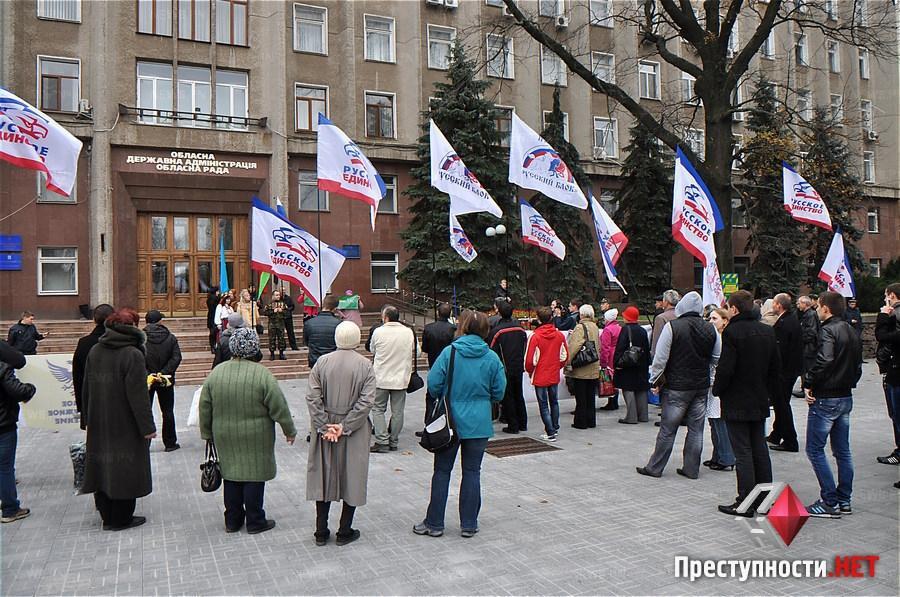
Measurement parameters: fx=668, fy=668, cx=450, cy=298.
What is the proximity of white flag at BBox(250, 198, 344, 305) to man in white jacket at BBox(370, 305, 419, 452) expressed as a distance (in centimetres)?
305

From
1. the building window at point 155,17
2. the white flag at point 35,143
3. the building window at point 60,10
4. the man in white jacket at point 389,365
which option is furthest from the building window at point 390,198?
the man in white jacket at point 389,365

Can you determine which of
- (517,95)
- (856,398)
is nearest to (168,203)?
(517,95)

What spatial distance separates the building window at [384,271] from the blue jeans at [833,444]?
2256 cm

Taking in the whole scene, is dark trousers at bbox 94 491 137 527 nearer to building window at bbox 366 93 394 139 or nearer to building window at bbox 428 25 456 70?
building window at bbox 366 93 394 139

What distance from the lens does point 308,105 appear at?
27.0m

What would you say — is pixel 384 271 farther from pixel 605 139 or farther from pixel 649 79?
pixel 649 79

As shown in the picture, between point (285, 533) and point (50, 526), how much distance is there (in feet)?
7.41

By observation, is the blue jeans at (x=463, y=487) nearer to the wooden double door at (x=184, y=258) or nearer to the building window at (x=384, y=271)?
the wooden double door at (x=184, y=258)

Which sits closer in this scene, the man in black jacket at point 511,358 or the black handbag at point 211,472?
the black handbag at point 211,472

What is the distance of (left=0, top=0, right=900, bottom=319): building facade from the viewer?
2342 cm

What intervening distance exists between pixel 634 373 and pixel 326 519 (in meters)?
6.73

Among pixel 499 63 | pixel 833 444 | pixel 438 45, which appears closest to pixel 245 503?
pixel 833 444

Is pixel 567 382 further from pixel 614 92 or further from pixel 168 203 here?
pixel 168 203

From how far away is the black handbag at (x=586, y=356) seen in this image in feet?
34.3
